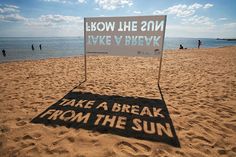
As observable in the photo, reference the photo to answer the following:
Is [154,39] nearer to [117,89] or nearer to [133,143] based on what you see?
[117,89]

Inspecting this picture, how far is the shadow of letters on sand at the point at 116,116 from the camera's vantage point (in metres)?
3.46

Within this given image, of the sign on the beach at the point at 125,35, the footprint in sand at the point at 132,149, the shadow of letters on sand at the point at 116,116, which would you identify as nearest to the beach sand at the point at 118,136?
the footprint in sand at the point at 132,149

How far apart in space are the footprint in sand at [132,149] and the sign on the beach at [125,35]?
418 cm

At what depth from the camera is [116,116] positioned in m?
4.12

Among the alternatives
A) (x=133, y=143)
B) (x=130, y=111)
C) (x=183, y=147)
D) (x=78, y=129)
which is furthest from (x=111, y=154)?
(x=130, y=111)

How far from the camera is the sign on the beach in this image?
607 cm

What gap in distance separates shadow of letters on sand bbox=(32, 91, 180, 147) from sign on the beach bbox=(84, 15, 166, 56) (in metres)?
2.27

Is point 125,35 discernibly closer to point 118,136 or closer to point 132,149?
point 118,136

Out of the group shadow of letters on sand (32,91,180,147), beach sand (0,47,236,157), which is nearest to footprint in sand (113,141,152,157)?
beach sand (0,47,236,157)

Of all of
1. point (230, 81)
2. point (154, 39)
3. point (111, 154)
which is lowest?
point (111, 154)

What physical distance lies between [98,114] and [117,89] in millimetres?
2172

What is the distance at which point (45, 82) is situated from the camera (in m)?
7.08

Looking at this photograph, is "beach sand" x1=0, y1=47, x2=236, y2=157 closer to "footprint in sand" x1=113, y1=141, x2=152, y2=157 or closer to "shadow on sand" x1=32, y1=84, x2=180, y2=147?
"footprint in sand" x1=113, y1=141, x2=152, y2=157

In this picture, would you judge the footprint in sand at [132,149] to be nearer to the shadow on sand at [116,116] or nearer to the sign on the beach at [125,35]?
the shadow on sand at [116,116]
